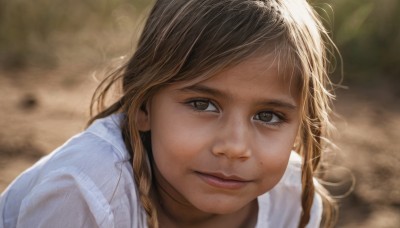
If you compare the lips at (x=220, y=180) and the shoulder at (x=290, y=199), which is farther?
the shoulder at (x=290, y=199)

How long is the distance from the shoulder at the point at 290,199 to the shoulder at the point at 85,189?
644 mm

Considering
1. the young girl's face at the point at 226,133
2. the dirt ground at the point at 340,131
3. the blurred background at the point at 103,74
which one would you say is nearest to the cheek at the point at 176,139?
the young girl's face at the point at 226,133

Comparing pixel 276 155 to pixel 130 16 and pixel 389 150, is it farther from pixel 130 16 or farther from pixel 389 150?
pixel 130 16

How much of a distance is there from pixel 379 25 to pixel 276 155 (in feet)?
9.99

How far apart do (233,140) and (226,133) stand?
3 centimetres

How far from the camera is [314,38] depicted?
212 cm

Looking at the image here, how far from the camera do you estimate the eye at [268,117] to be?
205cm

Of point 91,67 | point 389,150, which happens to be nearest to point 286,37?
point 389,150

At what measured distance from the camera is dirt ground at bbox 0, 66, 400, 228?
10.7 feet

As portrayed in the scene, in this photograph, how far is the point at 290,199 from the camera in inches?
102

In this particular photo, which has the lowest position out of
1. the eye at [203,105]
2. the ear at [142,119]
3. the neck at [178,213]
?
the neck at [178,213]

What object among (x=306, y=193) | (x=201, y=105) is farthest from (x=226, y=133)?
(x=306, y=193)

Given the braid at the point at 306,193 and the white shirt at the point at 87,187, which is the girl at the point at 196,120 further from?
the braid at the point at 306,193

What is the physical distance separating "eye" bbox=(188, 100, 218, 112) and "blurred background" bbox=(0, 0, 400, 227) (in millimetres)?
1239
